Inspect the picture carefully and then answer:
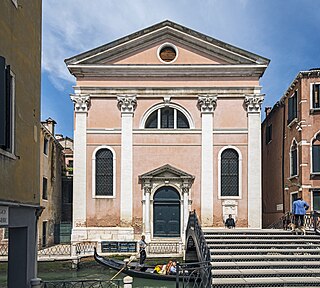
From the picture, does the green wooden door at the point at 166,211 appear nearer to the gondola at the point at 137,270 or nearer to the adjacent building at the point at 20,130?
the gondola at the point at 137,270

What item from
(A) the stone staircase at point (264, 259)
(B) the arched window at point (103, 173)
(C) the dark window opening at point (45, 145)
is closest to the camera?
(A) the stone staircase at point (264, 259)

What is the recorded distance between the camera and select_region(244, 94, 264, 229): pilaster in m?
23.2

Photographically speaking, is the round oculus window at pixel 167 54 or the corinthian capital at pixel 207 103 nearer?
the corinthian capital at pixel 207 103

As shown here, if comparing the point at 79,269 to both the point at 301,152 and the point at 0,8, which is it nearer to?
the point at 301,152

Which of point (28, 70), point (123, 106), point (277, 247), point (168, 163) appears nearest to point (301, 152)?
point (168, 163)

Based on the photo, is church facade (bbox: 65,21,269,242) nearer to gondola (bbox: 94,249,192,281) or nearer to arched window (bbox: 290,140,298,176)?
arched window (bbox: 290,140,298,176)

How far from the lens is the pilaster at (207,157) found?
23.1 meters

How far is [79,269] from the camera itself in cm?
1939

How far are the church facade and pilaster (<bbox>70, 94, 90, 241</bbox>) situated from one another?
0.15 ft

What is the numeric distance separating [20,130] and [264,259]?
5.87m

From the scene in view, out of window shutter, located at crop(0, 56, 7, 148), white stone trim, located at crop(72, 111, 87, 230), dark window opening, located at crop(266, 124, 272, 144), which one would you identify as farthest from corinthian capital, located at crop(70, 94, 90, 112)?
window shutter, located at crop(0, 56, 7, 148)

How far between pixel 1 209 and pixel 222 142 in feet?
56.5

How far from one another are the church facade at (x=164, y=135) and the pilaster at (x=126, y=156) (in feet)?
0.15

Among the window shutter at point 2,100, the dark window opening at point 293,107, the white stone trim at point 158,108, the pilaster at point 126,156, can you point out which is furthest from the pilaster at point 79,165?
the window shutter at point 2,100
